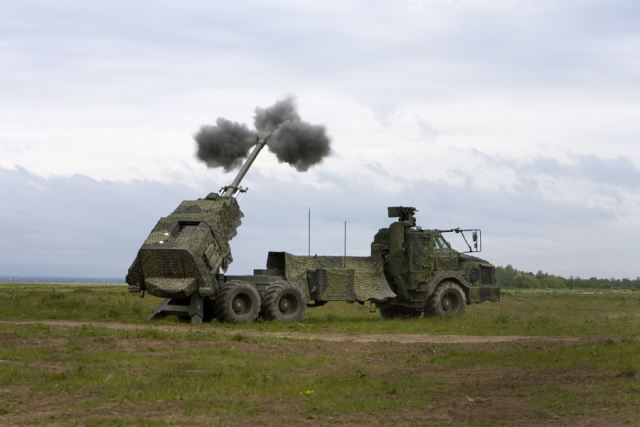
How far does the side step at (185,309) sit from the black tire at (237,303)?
1.80ft

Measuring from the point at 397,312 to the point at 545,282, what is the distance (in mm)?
52735

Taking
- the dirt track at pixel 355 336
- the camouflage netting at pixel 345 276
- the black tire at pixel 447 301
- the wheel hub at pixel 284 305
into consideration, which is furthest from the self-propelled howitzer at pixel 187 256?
the black tire at pixel 447 301

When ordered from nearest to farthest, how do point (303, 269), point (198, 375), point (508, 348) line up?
A: 1. point (198, 375)
2. point (508, 348)
3. point (303, 269)

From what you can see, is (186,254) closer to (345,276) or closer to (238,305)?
(238,305)

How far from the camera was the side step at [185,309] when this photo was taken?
2891 centimetres

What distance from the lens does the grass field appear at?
45.7 feet

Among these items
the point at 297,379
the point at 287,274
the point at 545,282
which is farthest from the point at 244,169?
the point at 545,282

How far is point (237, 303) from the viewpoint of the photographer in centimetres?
2942

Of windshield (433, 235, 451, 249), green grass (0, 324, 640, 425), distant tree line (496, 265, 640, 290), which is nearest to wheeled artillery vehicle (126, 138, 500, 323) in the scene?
windshield (433, 235, 451, 249)

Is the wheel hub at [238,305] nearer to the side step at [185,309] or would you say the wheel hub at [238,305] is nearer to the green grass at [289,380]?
the side step at [185,309]

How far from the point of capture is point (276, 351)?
20.8m

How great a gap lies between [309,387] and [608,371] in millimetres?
5718

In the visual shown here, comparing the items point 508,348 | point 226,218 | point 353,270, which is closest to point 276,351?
point 508,348

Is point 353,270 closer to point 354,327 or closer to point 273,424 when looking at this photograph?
point 354,327
